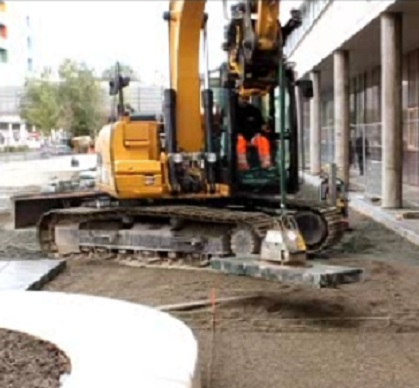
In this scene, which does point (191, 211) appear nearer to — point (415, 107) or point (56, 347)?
point (56, 347)

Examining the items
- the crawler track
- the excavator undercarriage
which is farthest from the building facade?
the crawler track

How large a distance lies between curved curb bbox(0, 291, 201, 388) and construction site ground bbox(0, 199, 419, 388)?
705 mm

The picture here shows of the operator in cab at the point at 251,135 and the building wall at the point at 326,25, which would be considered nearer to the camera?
the operator in cab at the point at 251,135

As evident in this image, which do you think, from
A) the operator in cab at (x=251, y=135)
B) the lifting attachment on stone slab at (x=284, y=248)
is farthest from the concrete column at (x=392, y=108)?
the lifting attachment on stone slab at (x=284, y=248)

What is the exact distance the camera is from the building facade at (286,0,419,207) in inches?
797

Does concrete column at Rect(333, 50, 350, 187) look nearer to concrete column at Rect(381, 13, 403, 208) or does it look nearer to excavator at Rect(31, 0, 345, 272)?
concrete column at Rect(381, 13, 403, 208)

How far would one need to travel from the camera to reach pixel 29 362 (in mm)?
5793

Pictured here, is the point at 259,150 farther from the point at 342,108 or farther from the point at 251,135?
the point at 342,108

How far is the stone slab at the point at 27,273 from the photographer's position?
34.6ft

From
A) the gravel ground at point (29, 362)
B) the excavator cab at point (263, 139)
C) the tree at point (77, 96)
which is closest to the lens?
the gravel ground at point (29, 362)

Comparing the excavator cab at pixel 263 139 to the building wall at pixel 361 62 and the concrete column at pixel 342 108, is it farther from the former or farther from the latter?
the concrete column at pixel 342 108

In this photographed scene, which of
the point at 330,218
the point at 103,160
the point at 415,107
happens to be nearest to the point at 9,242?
the point at 103,160

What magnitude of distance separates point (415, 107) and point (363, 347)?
21.5 meters

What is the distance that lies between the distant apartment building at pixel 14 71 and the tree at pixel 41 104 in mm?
1451
